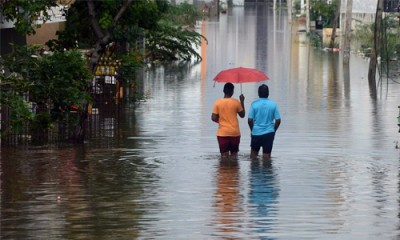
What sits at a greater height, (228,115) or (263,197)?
(228,115)

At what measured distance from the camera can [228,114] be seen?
19.7 metres

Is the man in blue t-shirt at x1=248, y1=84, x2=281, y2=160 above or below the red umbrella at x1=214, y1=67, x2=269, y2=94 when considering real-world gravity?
below

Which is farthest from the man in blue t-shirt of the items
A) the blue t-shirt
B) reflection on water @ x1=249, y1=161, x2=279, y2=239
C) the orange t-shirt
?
reflection on water @ x1=249, y1=161, x2=279, y2=239

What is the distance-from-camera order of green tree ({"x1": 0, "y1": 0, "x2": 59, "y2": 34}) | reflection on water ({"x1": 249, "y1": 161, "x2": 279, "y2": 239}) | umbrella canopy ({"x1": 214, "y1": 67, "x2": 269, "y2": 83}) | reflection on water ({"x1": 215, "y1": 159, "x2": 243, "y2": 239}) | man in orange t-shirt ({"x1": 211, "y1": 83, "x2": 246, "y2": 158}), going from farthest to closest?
1. green tree ({"x1": 0, "y1": 0, "x2": 59, "y2": 34})
2. umbrella canopy ({"x1": 214, "y1": 67, "x2": 269, "y2": 83})
3. man in orange t-shirt ({"x1": 211, "y1": 83, "x2": 246, "y2": 158})
4. reflection on water ({"x1": 249, "y1": 161, "x2": 279, "y2": 239})
5. reflection on water ({"x1": 215, "y1": 159, "x2": 243, "y2": 239})

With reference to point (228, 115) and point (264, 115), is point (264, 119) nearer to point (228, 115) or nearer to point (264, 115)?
point (264, 115)

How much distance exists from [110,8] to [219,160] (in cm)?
446

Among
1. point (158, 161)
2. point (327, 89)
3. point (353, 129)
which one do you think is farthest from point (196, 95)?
point (158, 161)

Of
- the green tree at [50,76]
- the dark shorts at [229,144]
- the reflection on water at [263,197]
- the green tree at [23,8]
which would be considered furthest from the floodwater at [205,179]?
the green tree at [23,8]

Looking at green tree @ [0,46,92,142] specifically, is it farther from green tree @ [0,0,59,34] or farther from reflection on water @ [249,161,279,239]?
reflection on water @ [249,161,279,239]

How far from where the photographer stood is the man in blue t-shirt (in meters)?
19.3

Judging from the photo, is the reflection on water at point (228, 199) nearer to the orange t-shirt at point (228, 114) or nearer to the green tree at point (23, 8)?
the orange t-shirt at point (228, 114)

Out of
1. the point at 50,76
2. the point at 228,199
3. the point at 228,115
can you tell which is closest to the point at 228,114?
the point at 228,115

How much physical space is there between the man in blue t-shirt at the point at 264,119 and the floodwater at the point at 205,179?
1.42 feet

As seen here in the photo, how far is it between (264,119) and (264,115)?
8 centimetres
